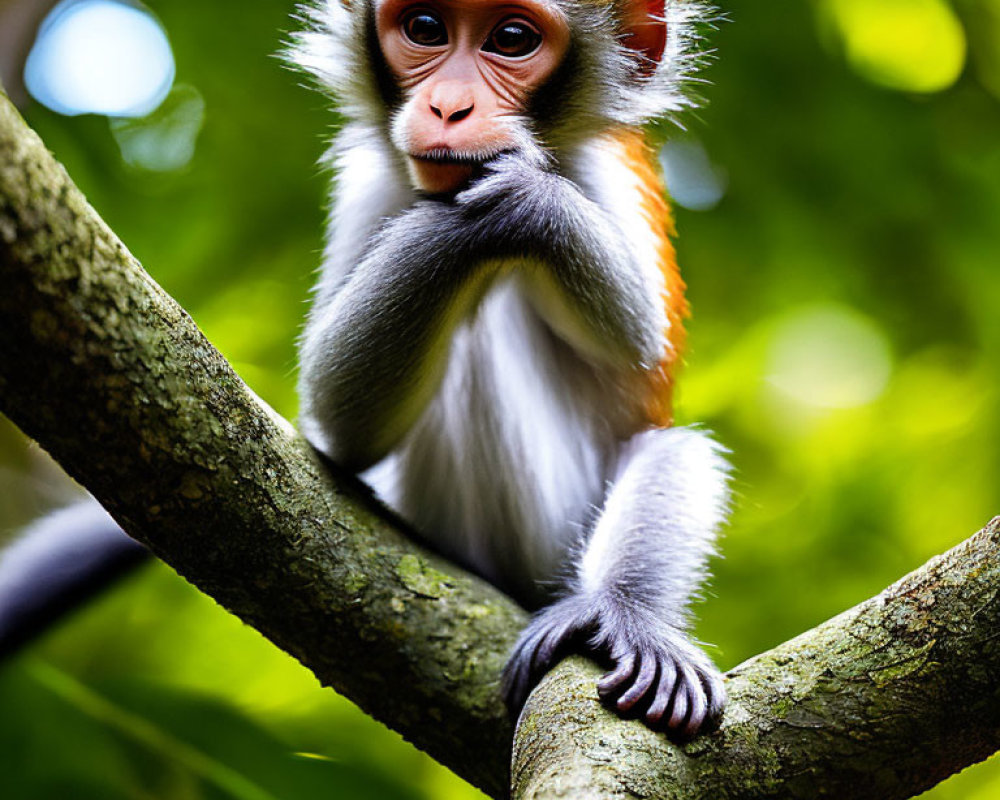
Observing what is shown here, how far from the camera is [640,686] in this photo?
318cm

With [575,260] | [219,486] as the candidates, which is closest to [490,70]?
[575,260]

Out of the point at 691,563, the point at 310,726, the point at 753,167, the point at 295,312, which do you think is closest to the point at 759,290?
the point at 753,167

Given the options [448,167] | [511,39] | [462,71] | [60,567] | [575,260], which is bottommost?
[60,567]

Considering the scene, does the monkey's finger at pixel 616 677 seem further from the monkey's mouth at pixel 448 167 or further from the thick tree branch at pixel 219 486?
the monkey's mouth at pixel 448 167

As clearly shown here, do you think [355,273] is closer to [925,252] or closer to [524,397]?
[524,397]

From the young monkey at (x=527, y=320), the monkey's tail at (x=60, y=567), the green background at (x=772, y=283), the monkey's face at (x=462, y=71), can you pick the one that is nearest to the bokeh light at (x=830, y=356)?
the green background at (x=772, y=283)

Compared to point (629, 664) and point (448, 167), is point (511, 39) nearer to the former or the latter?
point (448, 167)

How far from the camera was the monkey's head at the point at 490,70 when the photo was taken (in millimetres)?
3959

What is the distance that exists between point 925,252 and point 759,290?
3.06ft

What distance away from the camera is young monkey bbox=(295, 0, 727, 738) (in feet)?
12.4

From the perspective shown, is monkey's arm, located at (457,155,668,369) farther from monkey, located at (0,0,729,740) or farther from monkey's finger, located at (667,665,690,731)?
monkey's finger, located at (667,665,690,731)

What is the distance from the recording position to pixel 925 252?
5773mm

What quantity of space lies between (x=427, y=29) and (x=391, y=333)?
4.55ft

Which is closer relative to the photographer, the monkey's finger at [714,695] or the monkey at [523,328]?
the monkey's finger at [714,695]
